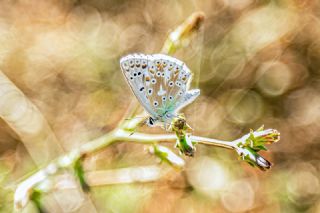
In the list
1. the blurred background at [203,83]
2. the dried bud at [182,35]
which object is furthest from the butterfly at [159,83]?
the blurred background at [203,83]

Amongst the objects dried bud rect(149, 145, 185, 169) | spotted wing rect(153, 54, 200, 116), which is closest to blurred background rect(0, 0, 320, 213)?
dried bud rect(149, 145, 185, 169)

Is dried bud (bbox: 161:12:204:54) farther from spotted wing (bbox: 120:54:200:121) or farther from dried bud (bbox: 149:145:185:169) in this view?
dried bud (bbox: 149:145:185:169)

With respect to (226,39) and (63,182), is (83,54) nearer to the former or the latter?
(226,39)

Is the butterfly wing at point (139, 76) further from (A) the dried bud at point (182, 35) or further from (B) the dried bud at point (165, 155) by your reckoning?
(A) the dried bud at point (182, 35)

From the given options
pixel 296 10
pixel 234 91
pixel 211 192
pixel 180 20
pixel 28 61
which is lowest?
pixel 211 192

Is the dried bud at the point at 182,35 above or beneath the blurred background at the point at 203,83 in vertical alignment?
above

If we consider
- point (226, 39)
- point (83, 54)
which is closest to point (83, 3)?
point (83, 54)
